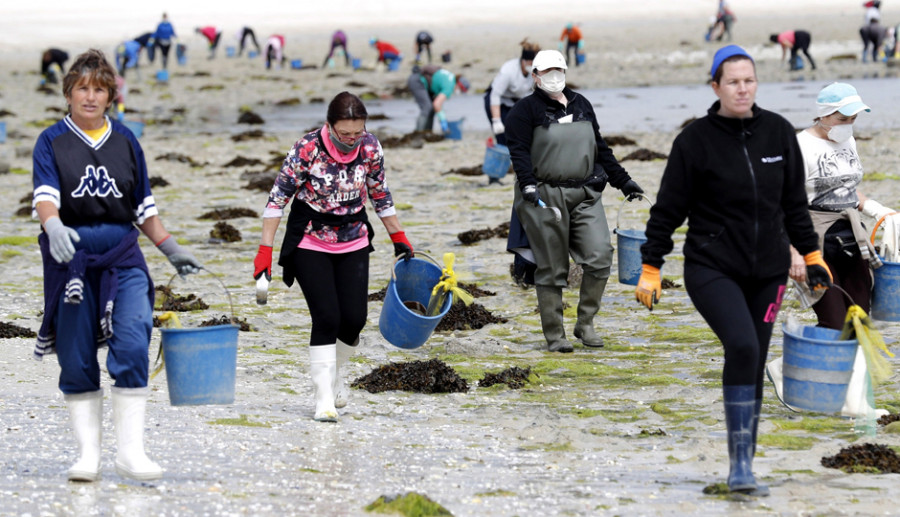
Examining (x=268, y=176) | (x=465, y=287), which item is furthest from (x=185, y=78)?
(x=465, y=287)

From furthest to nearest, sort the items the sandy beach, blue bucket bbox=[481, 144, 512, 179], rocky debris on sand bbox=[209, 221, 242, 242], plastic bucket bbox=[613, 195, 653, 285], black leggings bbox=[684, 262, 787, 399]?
blue bucket bbox=[481, 144, 512, 179] < rocky debris on sand bbox=[209, 221, 242, 242] < plastic bucket bbox=[613, 195, 653, 285] < the sandy beach < black leggings bbox=[684, 262, 787, 399]

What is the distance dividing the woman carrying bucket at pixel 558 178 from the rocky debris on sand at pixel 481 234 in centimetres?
402

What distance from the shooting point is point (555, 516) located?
4.71 metres

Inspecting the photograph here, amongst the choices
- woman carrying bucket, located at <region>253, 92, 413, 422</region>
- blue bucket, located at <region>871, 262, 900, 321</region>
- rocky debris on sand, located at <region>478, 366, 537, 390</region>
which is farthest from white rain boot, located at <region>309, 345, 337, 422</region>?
blue bucket, located at <region>871, 262, 900, 321</region>

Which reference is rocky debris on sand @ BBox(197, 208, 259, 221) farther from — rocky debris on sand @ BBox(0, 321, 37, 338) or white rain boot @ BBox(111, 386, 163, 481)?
white rain boot @ BBox(111, 386, 163, 481)

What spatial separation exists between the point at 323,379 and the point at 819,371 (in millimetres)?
2587

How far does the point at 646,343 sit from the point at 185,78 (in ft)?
113

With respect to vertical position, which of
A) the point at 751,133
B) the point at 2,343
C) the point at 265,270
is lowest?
the point at 2,343

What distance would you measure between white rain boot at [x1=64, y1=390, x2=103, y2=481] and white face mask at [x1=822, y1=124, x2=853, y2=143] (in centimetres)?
387

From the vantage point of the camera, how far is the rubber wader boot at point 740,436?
4809mm

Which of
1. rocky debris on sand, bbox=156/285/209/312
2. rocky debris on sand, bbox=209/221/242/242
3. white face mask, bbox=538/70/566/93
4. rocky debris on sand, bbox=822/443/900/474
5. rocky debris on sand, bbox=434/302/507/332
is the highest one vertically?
white face mask, bbox=538/70/566/93

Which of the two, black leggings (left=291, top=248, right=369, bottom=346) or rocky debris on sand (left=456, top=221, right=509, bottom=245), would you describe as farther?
rocky debris on sand (left=456, top=221, right=509, bottom=245)

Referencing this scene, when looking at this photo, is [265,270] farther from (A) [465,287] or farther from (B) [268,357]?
(A) [465,287]

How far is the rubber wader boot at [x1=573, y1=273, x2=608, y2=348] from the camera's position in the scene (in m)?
8.23
